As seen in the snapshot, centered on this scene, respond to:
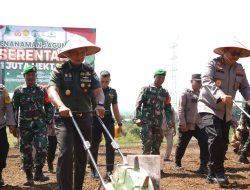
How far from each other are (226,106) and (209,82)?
477 millimetres

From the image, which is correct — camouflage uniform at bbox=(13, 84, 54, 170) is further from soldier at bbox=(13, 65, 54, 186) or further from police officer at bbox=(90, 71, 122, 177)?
police officer at bbox=(90, 71, 122, 177)

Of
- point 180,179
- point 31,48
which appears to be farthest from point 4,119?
point 31,48

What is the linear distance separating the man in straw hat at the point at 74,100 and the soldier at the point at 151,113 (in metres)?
3.12

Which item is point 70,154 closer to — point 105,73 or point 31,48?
point 105,73

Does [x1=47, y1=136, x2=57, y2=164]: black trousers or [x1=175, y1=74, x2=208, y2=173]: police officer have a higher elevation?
[x1=175, y1=74, x2=208, y2=173]: police officer

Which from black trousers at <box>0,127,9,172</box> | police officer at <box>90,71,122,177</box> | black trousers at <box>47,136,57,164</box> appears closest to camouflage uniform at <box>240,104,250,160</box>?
police officer at <box>90,71,122,177</box>

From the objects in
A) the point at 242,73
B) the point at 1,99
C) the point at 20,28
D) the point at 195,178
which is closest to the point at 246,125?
the point at 195,178

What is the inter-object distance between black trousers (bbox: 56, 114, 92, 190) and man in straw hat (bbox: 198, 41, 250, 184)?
6.96 feet

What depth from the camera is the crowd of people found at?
18.8 ft

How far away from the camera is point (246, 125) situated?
11641 mm

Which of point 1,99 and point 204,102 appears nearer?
point 204,102

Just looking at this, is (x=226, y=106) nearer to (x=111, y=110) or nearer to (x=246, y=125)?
(x=111, y=110)

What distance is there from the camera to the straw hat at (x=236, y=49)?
696 cm

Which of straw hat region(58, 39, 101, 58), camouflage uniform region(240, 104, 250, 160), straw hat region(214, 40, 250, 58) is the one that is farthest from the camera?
camouflage uniform region(240, 104, 250, 160)
